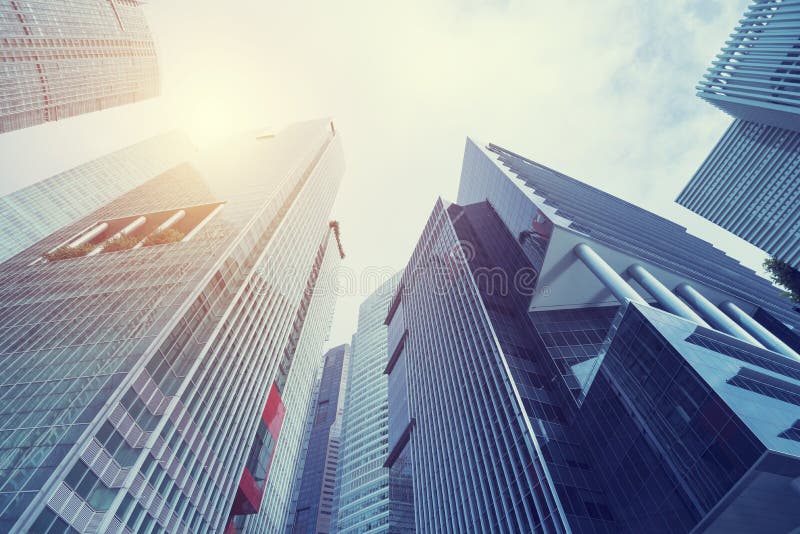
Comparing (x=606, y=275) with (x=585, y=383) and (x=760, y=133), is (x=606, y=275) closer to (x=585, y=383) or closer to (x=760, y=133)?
(x=585, y=383)

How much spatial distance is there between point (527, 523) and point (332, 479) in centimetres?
13583

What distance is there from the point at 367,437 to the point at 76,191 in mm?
120035

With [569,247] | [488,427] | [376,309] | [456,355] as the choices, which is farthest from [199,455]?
[376,309]

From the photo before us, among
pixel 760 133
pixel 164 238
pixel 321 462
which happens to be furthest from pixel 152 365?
pixel 321 462

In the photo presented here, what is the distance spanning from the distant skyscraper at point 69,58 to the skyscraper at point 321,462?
13584 cm

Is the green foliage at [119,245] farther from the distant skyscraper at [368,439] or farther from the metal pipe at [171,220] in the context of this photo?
the distant skyscraper at [368,439]

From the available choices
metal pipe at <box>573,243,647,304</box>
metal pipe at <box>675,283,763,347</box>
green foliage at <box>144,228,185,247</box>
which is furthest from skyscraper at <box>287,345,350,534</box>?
metal pipe at <box>675,283,763,347</box>

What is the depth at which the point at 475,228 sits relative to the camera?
9194 centimetres

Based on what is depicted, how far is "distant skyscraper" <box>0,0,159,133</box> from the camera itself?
7938 cm

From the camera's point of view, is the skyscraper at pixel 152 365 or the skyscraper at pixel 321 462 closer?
the skyscraper at pixel 152 365

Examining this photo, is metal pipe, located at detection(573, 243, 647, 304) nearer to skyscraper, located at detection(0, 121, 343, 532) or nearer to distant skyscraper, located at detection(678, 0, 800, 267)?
distant skyscraper, located at detection(678, 0, 800, 267)

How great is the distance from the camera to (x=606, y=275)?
4819 centimetres

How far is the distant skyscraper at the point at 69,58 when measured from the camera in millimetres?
79375

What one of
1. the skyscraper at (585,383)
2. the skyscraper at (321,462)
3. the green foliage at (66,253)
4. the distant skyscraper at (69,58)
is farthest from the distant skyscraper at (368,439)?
the distant skyscraper at (69,58)
